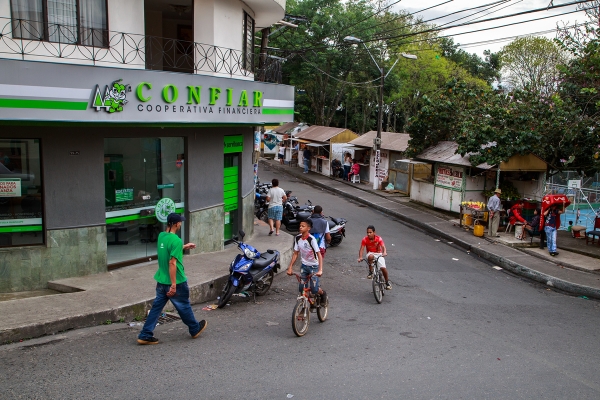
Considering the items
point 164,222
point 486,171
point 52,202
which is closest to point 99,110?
point 52,202

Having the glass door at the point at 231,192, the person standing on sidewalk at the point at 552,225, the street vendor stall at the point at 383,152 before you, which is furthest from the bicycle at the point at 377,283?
the street vendor stall at the point at 383,152

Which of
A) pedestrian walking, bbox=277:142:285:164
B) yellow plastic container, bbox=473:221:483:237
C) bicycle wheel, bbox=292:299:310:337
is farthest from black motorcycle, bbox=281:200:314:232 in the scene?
pedestrian walking, bbox=277:142:285:164

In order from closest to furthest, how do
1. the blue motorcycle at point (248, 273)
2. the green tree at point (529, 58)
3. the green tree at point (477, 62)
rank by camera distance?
the blue motorcycle at point (248, 273), the green tree at point (529, 58), the green tree at point (477, 62)

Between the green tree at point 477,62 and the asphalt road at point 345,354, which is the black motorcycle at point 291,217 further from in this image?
the green tree at point 477,62

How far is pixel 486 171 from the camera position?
1917cm

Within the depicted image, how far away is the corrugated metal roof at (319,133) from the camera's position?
107 feet

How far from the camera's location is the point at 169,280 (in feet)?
22.7

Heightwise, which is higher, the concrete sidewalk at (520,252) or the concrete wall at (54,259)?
the concrete wall at (54,259)

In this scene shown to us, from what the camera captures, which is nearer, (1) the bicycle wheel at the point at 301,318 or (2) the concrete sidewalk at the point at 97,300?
(2) the concrete sidewalk at the point at 97,300

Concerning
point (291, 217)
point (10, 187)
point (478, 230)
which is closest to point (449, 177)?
point (478, 230)

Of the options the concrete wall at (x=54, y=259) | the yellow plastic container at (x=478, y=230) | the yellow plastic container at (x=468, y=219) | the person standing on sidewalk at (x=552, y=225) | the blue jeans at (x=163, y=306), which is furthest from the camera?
the yellow plastic container at (x=468, y=219)

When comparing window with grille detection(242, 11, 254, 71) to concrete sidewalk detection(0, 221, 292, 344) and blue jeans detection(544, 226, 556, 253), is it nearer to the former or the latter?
concrete sidewalk detection(0, 221, 292, 344)

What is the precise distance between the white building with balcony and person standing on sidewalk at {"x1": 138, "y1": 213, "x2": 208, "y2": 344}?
3.08m

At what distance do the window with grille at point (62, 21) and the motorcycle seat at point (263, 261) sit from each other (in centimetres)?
477
